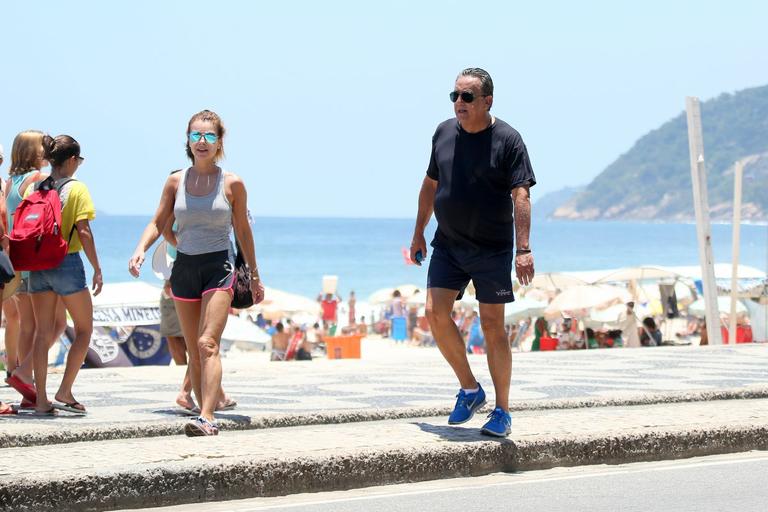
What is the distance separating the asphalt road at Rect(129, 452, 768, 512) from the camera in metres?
5.71

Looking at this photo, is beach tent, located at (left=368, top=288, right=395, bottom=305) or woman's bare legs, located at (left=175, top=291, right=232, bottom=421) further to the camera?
beach tent, located at (left=368, top=288, right=395, bottom=305)

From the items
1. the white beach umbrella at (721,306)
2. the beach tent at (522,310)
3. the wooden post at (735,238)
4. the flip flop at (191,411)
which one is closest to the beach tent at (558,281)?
the white beach umbrella at (721,306)

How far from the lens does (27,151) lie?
25.8 feet

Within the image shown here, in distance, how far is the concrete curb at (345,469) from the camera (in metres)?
5.44

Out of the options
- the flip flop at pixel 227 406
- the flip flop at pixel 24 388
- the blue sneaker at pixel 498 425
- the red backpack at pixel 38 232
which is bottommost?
the blue sneaker at pixel 498 425

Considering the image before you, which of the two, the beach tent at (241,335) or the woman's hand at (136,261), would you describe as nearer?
the woman's hand at (136,261)

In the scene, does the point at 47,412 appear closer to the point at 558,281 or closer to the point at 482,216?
the point at 482,216

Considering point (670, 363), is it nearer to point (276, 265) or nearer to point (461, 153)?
point (461, 153)

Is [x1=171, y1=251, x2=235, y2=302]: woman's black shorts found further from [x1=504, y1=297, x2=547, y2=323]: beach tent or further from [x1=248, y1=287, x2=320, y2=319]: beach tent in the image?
[x1=248, y1=287, x2=320, y2=319]: beach tent

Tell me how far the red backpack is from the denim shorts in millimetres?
74

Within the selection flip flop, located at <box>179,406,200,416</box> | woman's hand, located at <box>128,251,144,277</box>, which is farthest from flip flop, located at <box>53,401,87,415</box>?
woman's hand, located at <box>128,251,144,277</box>

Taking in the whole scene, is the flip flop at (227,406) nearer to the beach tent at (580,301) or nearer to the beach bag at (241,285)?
the beach bag at (241,285)

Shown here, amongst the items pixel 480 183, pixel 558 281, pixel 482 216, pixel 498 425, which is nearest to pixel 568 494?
pixel 498 425

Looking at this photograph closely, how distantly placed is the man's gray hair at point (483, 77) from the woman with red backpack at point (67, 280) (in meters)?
2.44
